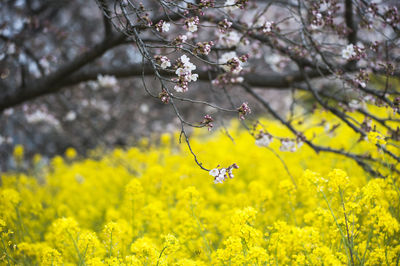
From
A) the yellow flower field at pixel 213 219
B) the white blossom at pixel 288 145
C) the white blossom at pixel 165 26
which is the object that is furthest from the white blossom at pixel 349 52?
the white blossom at pixel 165 26

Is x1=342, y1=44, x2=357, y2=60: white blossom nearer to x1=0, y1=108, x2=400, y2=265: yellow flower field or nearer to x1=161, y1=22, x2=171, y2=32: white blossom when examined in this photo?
x1=0, y1=108, x2=400, y2=265: yellow flower field

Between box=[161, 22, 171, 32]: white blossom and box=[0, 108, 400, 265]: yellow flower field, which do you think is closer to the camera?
box=[161, 22, 171, 32]: white blossom

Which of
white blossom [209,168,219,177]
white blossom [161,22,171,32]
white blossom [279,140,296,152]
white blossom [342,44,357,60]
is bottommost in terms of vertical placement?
white blossom [209,168,219,177]

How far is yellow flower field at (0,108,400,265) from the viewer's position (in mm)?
2373

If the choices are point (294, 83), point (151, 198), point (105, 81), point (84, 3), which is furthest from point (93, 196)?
point (84, 3)

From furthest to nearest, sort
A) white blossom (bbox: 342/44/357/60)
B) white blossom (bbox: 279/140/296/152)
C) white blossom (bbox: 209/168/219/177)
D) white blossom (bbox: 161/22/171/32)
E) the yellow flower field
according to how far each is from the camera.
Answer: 1. white blossom (bbox: 279/140/296/152)
2. white blossom (bbox: 342/44/357/60)
3. the yellow flower field
4. white blossom (bbox: 161/22/171/32)
5. white blossom (bbox: 209/168/219/177)

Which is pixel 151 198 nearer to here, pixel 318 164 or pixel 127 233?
pixel 127 233

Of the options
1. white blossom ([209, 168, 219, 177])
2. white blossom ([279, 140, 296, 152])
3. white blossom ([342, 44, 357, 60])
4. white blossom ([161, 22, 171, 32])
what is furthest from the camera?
white blossom ([279, 140, 296, 152])

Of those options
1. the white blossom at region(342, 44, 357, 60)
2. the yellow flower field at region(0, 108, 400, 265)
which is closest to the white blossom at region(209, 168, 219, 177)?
the yellow flower field at region(0, 108, 400, 265)

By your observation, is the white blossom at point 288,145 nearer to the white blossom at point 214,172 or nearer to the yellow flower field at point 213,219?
the yellow flower field at point 213,219

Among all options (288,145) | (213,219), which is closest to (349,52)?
(288,145)

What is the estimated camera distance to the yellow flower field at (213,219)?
2373 mm

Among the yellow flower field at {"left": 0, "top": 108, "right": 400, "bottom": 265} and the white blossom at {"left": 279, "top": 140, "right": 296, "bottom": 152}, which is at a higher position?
the white blossom at {"left": 279, "top": 140, "right": 296, "bottom": 152}

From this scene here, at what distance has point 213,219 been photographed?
343 cm
